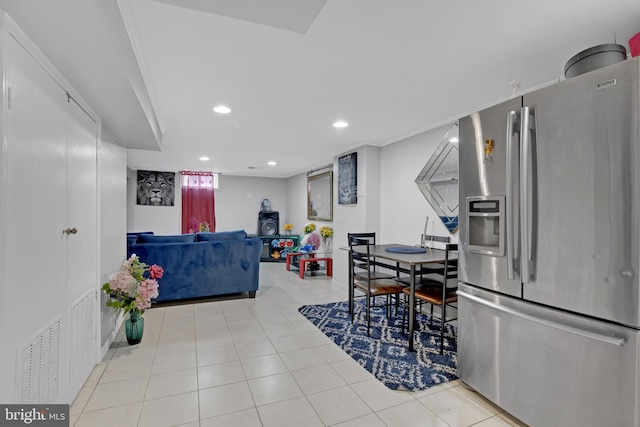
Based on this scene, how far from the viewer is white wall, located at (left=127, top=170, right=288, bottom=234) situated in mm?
7460

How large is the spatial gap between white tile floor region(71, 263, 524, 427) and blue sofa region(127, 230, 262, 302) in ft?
2.81

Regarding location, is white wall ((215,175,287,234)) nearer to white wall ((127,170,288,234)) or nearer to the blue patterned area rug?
white wall ((127,170,288,234))

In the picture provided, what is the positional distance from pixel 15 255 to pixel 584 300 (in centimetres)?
259

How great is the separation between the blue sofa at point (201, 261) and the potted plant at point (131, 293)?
1.06m

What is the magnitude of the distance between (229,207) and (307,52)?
6.88 metres

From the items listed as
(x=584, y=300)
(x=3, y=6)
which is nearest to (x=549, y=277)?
(x=584, y=300)

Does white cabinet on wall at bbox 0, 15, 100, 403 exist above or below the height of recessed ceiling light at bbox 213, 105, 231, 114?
below

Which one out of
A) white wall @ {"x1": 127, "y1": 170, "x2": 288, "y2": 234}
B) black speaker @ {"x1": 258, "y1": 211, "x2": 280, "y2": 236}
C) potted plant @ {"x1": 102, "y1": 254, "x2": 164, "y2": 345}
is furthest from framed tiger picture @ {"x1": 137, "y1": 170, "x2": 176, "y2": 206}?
potted plant @ {"x1": 102, "y1": 254, "x2": 164, "y2": 345}

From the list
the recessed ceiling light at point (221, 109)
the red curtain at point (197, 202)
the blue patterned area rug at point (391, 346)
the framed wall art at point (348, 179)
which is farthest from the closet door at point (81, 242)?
the red curtain at point (197, 202)

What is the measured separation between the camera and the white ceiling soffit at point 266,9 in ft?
4.66

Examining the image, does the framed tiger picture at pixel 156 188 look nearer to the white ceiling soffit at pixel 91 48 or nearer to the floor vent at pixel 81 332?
the white ceiling soffit at pixel 91 48

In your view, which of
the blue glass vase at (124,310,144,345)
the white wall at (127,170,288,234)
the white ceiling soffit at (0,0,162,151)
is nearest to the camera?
the white ceiling soffit at (0,0,162,151)

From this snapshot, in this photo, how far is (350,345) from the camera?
284 cm

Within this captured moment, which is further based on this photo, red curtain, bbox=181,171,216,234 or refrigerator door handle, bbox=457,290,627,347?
red curtain, bbox=181,171,216,234
